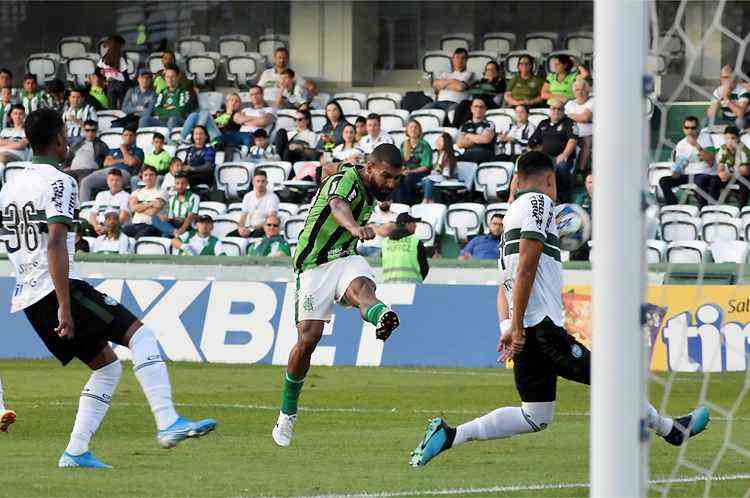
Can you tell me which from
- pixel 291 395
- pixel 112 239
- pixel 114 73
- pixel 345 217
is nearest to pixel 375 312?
pixel 345 217

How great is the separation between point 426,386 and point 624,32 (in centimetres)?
977

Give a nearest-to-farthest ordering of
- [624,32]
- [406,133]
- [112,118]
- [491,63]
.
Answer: [624,32], [406,133], [491,63], [112,118]

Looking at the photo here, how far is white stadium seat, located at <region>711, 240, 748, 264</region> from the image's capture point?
1743cm

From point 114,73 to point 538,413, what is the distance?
1881cm

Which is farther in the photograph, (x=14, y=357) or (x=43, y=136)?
(x=14, y=357)

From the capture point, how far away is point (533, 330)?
26.4 feet

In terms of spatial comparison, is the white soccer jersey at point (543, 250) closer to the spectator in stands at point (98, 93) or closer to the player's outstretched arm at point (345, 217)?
the player's outstretched arm at point (345, 217)

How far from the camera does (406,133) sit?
21.1 meters

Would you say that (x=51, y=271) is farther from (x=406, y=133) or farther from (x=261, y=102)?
(x=261, y=102)

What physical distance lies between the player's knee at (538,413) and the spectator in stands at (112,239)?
12.4 m

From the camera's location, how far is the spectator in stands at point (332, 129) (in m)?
22.1

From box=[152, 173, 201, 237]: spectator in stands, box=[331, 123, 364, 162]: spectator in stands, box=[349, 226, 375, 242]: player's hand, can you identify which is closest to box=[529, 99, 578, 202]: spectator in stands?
box=[331, 123, 364, 162]: spectator in stands

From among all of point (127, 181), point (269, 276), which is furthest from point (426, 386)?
point (127, 181)

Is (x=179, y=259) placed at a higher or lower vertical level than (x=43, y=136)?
lower
